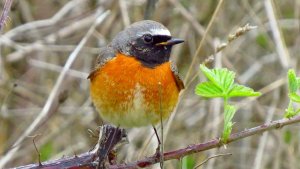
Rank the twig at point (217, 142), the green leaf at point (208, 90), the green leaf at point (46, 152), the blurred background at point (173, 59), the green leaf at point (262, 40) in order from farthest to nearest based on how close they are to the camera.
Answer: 1. the green leaf at point (262, 40)
2. the blurred background at point (173, 59)
3. the green leaf at point (46, 152)
4. the green leaf at point (208, 90)
5. the twig at point (217, 142)

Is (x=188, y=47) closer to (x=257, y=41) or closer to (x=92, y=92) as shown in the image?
(x=257, y=41)

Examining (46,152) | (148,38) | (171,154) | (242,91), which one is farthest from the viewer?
(46,152)

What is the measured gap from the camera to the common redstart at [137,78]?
2.79 meters

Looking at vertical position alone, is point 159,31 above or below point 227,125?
above

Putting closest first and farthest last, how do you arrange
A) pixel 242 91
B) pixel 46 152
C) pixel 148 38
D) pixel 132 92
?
pixel 242 91 → pixel 132 92 → pixel 148 38 → pixel 46 152

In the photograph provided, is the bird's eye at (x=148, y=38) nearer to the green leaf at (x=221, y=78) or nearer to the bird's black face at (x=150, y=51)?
the bird's black face at (x=150, y=51)

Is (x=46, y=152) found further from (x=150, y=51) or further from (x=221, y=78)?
(x=221, y=78)

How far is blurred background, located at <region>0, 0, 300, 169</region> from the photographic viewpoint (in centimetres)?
472

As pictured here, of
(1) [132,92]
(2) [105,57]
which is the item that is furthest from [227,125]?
(2) [105,57]

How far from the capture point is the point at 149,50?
2.95m

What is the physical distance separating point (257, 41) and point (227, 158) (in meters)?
1.02

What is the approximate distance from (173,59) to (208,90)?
298cm

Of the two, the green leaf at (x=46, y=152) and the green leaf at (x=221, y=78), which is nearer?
the green leaf at (x=221, y=78)

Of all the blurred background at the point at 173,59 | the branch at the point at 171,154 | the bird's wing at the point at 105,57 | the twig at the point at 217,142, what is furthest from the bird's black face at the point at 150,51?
the blurred background at the point at 173,59
